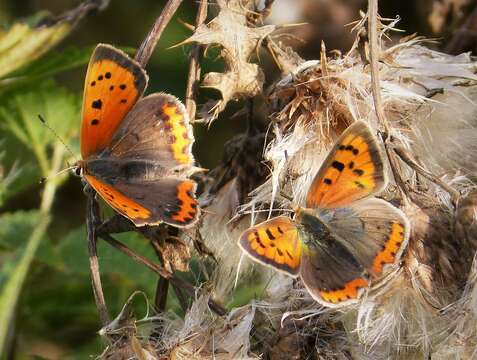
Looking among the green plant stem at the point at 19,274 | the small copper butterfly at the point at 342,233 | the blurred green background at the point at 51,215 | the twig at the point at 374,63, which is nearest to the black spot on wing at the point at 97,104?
the blurred green background at the point at 51,215

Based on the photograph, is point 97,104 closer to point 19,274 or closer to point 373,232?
point 19,274

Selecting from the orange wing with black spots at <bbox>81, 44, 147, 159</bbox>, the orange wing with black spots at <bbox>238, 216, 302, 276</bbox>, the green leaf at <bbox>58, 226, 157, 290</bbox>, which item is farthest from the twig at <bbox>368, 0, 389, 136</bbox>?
the green leaf at <bbox>58, 226, 157, 290</bbox>

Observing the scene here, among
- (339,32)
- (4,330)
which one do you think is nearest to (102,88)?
(4,330)

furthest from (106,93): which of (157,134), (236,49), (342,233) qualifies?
(342,233)

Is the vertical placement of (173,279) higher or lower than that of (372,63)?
lower

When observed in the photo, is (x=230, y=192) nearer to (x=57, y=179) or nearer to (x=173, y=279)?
(x=173, y=279)
